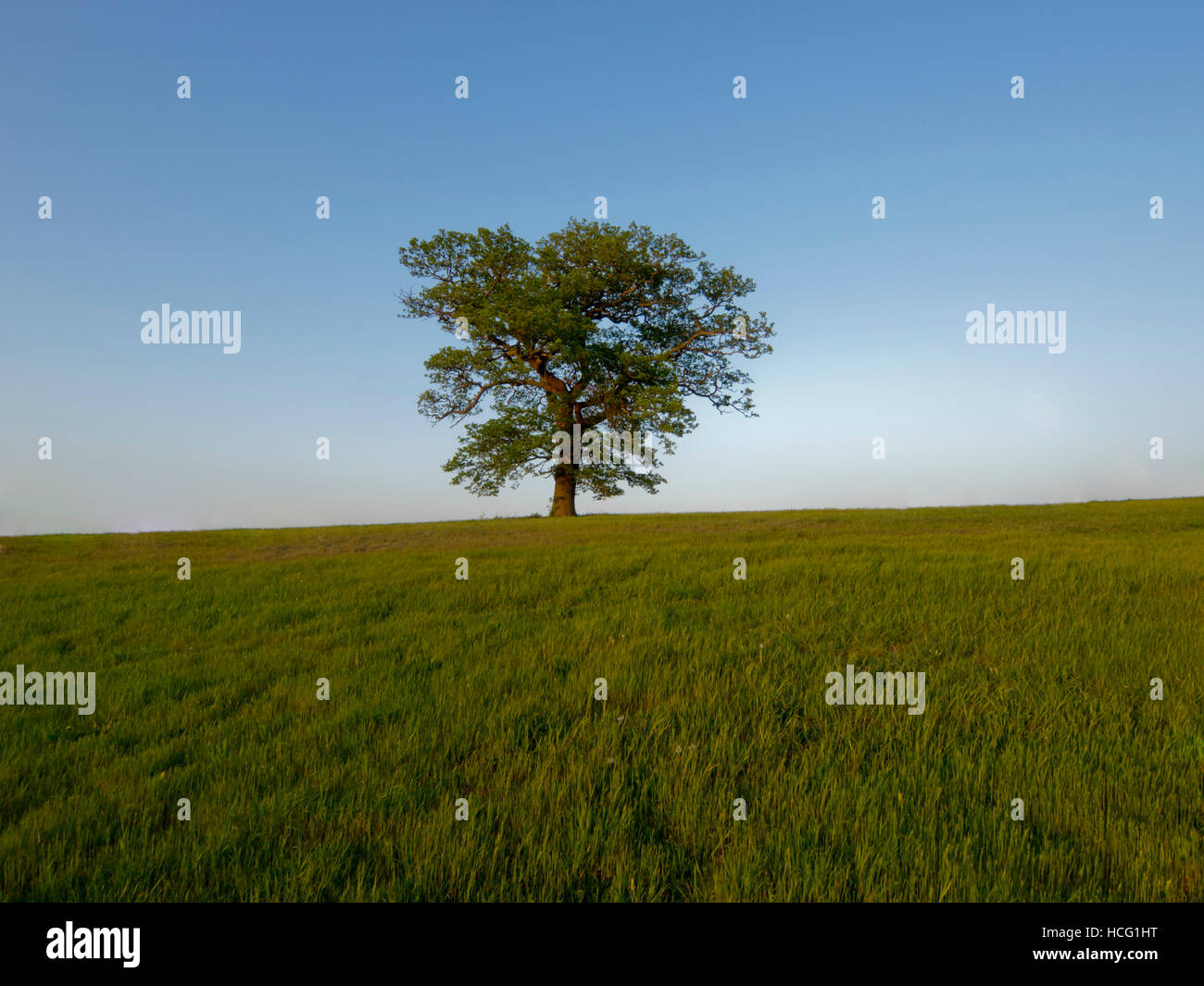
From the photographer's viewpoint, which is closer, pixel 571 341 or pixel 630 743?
pixel 630 743

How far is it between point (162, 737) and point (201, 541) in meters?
20.5

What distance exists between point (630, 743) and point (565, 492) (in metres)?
29.5

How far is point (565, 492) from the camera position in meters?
34.4

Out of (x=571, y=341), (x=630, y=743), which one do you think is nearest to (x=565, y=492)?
(x=571, y=341)

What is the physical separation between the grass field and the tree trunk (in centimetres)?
2202

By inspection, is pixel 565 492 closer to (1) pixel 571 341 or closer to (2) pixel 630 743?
(1) pixel 571 341

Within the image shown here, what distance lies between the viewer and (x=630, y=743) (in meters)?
5.08

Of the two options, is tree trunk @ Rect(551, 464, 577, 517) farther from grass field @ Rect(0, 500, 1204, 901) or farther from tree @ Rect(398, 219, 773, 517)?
grass field @ Rect(0, 500, 1204, 901)

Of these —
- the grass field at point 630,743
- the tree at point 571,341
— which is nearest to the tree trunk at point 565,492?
the tree at point 571,341

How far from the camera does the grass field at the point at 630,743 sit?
11.4ft

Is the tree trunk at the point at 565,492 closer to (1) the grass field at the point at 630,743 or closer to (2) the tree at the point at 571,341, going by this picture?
(2) the tree at the point at 571,341

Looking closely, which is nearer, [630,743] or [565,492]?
[630,743]

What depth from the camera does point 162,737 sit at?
5.87 meters
